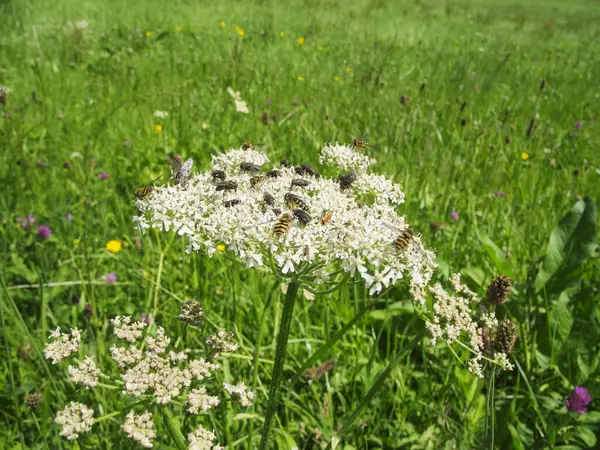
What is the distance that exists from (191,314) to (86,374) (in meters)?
0.45

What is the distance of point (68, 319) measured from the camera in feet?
10.2

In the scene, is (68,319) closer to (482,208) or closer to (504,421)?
(504,421)

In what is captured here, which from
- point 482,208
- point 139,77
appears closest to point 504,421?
point 482,208

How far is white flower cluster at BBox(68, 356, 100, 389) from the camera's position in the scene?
1.55 metres

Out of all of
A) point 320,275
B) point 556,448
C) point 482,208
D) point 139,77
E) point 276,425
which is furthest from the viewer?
point 139,77

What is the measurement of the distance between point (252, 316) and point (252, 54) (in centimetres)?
778

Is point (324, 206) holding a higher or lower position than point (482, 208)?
higher

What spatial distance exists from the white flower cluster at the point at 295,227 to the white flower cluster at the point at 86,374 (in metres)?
0.54

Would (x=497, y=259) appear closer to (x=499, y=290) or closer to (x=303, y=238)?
(x=499, y=290)

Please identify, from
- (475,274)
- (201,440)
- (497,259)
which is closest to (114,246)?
(201,440)

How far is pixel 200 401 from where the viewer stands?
1591mm

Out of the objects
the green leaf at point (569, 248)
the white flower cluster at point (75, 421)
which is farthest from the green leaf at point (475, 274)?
the white flower cluster at point (75, 421)

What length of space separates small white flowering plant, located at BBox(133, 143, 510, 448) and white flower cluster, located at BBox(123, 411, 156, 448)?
0.30 m

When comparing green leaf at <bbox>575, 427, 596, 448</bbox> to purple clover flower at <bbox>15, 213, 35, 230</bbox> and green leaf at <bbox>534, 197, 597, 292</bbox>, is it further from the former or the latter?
purple clover flower at <bbox>15, 213, 35, 230</bbox>
